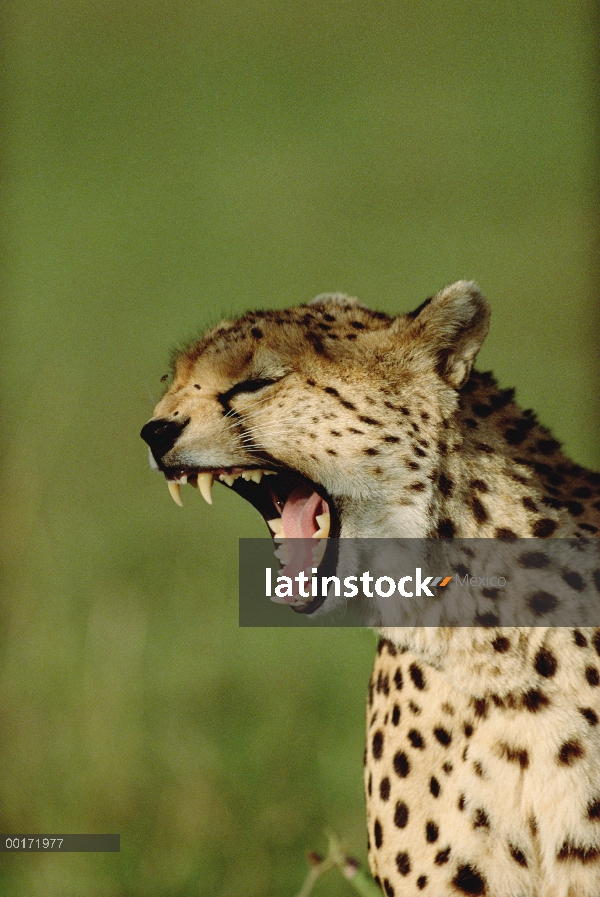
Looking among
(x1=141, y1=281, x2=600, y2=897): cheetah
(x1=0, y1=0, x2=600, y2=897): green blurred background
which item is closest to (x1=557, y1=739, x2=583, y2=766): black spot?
(x1=141, y1=281, x2=600, y2=897): cheetah

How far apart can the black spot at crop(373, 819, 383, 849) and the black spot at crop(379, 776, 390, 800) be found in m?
0.04

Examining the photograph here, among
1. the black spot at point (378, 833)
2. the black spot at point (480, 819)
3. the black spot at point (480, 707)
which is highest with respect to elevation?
the black spot at point (480, 707)

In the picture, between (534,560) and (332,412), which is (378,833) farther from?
(332,412)

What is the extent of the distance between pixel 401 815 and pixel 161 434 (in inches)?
25.3

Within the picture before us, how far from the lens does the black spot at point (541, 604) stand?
149 centimetres

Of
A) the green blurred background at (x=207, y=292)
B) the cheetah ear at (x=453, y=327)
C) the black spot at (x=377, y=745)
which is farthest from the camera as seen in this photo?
the green blurred background at (x=207, y=292)

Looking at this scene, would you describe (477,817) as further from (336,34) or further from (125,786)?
(336,34)

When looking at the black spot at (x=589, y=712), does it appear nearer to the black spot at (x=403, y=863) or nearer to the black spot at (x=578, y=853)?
the black spot at (x=578, y=853)

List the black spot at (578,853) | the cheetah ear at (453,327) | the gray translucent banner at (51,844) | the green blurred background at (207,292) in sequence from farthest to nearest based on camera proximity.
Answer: the green blurred background at (207,292) < the gray translucent banner at (51,844) < the cheetah ear at (453,327) < the black spot at (578,853)

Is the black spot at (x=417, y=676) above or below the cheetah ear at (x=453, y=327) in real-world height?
below

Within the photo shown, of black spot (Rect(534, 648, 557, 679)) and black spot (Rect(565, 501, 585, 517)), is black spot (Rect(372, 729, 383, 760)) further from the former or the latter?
black spot (Rect(565, 501, 585, 517))

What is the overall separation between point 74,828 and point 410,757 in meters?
0.93

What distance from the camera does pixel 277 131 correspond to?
12.1ft

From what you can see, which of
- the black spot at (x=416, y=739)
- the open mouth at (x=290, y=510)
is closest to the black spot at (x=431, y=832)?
the black spot at (x=416, y=739)
